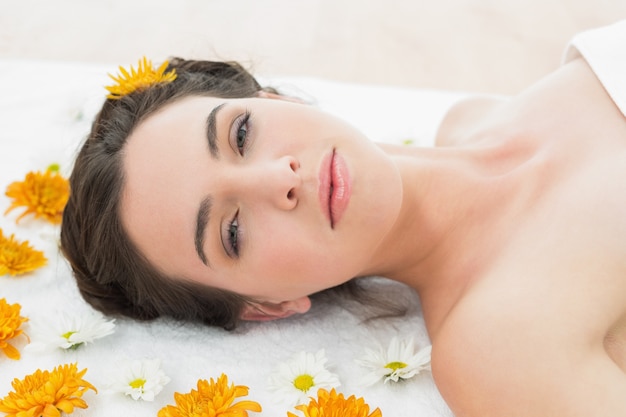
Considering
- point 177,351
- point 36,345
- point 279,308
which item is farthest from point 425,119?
point 36,345

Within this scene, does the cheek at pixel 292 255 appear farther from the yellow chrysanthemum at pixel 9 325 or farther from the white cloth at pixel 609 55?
the white cloth at pixel 609 55

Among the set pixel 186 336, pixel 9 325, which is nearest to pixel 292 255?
pixel 186 336

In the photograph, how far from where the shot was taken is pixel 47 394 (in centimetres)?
136

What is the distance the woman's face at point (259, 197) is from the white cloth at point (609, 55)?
0.50 metres

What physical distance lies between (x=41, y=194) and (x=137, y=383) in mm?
660

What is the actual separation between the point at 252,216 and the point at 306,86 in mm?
1035

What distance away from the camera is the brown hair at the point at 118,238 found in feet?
4.99

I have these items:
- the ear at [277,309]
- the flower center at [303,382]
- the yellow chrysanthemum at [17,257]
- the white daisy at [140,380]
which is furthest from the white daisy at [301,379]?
the yellow chrysanthemum at [17,257]

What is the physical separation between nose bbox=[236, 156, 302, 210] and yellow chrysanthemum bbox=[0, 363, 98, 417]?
0.47m

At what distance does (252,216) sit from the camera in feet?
4.56

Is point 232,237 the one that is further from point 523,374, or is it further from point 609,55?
point 609,55

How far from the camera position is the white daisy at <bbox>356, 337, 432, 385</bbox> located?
56.9 inches

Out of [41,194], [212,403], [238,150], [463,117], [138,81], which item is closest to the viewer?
[212,403]

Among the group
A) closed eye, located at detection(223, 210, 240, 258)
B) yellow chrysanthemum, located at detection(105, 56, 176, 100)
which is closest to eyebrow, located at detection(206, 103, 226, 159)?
closed eye, located at detection(223, 210, 240, 258)
